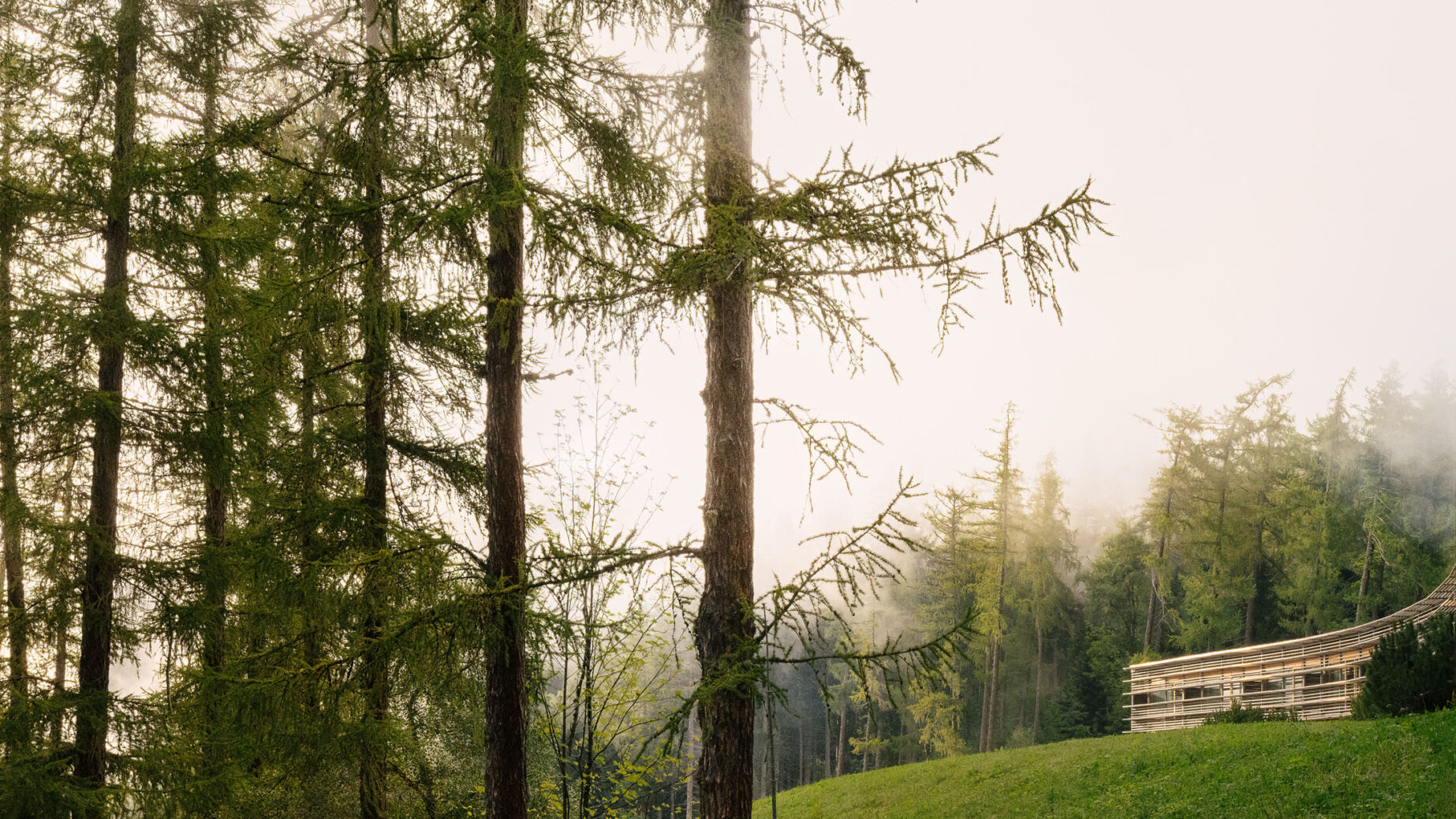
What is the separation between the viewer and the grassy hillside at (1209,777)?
712cm

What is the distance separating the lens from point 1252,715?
14289mm

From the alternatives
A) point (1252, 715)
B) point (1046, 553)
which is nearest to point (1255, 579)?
point (1046, 553)

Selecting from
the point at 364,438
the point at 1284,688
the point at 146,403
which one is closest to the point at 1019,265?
the point at 364,438

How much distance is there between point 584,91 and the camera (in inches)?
201

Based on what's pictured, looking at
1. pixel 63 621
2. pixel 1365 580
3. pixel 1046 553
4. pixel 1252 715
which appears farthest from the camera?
pixel 1046 553

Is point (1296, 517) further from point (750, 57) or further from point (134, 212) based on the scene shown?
point (134, 212)

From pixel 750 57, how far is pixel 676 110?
0.55m

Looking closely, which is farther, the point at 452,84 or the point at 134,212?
the point at 134,212

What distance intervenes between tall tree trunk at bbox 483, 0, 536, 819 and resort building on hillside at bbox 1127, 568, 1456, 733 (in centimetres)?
1186

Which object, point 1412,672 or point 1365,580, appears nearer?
point 1412,672

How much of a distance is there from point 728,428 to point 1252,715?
14.6 m

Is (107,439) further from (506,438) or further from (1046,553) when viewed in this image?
(1046,553)

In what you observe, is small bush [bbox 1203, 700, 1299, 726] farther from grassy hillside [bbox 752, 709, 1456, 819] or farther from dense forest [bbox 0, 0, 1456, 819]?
dense forest [bbox 0, 0, 1456, 819]

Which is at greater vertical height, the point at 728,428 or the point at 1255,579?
the point at 728,428
